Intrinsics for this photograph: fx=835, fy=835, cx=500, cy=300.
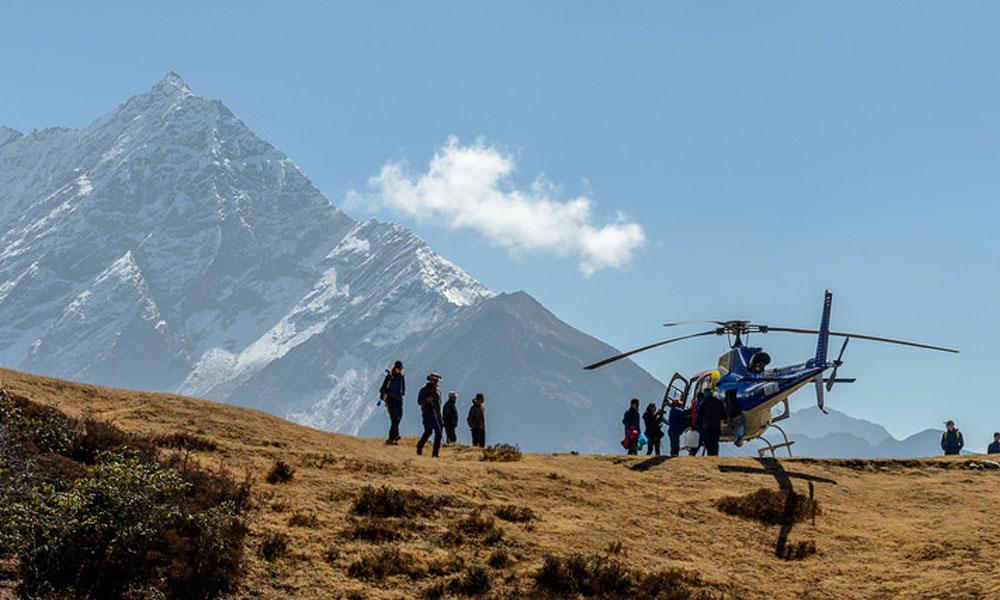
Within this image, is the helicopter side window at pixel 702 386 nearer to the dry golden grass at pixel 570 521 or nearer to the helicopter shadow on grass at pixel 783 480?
the helicopter shadow on grass at pixel 783 480

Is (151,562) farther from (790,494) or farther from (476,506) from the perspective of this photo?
(790,494)

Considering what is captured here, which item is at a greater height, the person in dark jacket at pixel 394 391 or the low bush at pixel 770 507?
the person in dark jacket at pixel 394 391

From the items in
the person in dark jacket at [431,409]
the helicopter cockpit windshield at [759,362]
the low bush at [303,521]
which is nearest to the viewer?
the low bush at [303,521]

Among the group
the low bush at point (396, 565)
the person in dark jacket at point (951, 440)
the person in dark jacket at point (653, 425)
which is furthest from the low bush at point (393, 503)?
the person in dark jacket at point (951, 440)

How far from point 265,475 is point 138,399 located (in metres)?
6.58

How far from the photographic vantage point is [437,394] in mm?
19969

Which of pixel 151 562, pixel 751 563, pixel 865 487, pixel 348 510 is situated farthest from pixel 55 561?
pixel 865 487

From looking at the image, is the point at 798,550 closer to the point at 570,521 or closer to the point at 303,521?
the point at 570,521

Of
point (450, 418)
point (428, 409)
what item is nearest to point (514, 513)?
point (428, 409)

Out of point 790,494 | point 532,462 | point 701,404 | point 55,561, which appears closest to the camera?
point 55,561

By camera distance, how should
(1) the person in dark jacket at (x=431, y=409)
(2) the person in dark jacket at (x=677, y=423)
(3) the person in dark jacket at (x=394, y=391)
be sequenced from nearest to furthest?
(1) the person in dark jacket at (x=431, y=409), (3) the person in dark jacket at (x=394, y=391), (2) the person in dark jacket at (x=677, y=423)

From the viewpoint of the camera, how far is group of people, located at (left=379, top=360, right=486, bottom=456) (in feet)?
63.9

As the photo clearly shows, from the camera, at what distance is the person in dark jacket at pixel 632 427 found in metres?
23.5

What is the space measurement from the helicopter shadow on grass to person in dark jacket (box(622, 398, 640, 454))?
4026 mm
